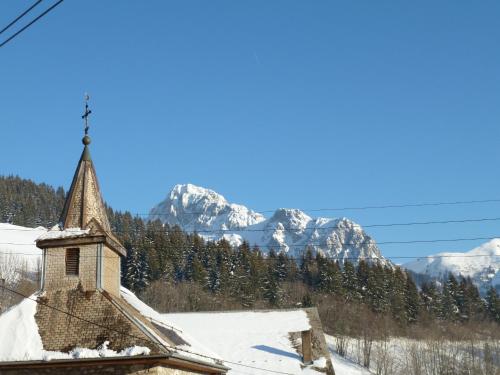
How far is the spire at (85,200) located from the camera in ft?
81.6

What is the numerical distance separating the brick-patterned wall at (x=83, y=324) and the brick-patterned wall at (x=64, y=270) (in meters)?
0.25

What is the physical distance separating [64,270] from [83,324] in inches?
102

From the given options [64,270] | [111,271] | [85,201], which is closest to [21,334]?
[64,270]

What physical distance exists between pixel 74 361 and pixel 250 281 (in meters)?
72.8

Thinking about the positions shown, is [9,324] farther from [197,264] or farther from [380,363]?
[197,264]

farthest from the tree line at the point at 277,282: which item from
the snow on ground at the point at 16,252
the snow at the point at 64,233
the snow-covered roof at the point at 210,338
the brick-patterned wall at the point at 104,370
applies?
the brick-patterned wall at the point at 104,370

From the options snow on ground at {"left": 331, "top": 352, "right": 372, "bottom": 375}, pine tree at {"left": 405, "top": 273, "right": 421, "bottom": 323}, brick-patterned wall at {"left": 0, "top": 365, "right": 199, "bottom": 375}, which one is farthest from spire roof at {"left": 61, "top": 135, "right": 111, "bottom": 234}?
pine tree at {"left": 405, "top": 273, "right": 421, "bottom": 323}

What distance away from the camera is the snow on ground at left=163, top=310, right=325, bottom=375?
32.8 meters

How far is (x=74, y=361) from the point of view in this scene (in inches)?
803

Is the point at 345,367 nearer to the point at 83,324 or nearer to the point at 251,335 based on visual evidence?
the point at 251,335

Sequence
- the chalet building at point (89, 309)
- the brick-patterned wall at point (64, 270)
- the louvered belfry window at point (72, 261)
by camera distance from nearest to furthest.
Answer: the chalet building at point (89, 309) < the brick-patterned wall at point (64, 270) < the louvered belfry window at point (72, 261)

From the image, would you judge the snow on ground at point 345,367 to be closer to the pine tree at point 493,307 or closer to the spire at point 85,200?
the spire at point 85,200

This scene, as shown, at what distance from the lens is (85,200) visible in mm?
25359

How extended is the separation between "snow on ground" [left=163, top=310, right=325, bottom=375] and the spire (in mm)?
11091
